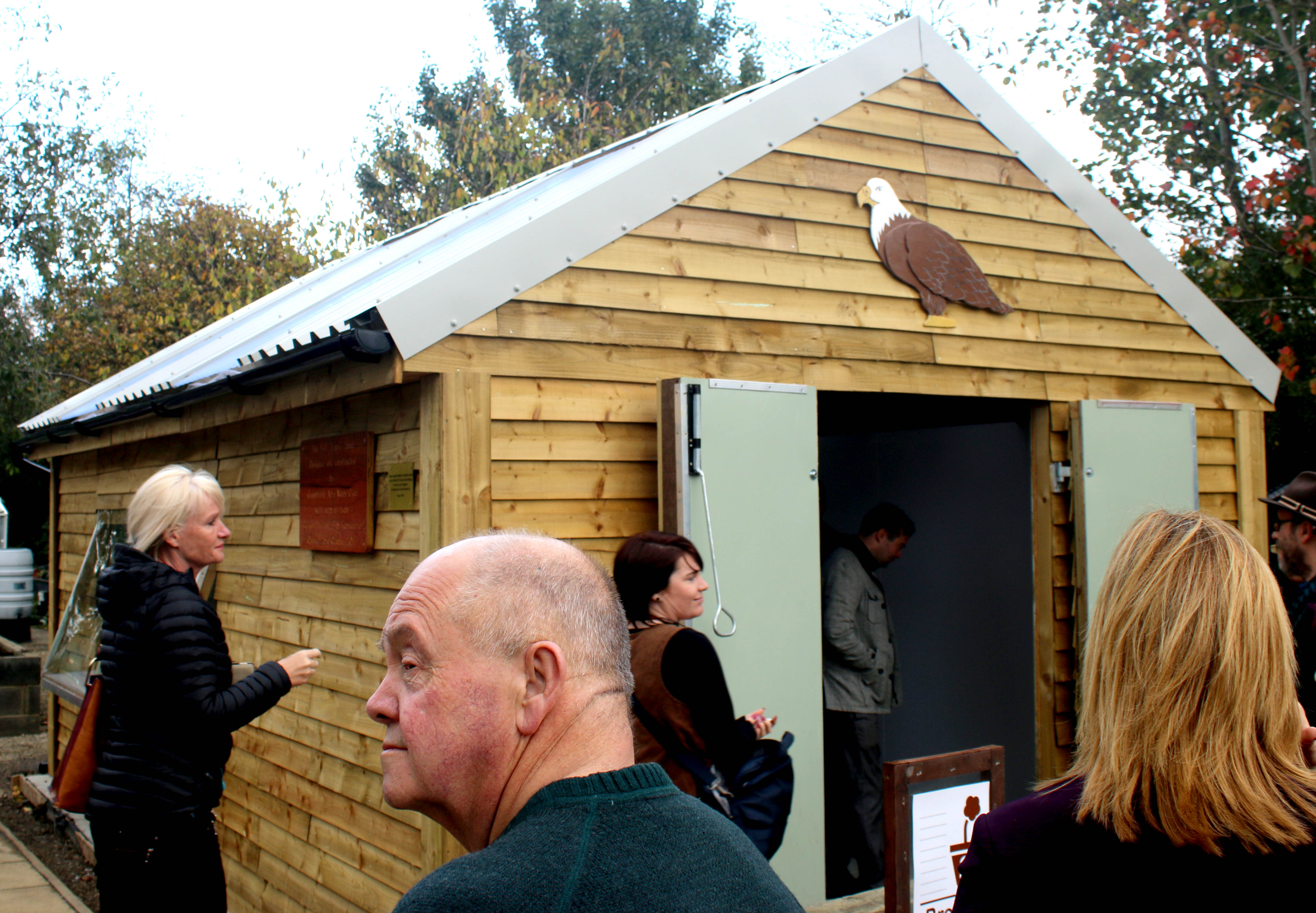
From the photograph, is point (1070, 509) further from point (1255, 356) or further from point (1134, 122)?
point (1134, 122)

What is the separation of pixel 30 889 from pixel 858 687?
4891 mm

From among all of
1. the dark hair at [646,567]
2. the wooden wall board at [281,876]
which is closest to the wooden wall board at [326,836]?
the wooden wall board at [281,876]

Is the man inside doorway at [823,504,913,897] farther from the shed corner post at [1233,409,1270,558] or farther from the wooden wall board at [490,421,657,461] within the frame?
the shed corner post at [1233,409,1270,558]

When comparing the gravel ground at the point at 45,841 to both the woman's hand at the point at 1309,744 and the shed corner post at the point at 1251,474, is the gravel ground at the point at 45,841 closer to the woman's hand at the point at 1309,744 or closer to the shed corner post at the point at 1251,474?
the woman's hand at the point at 1309,744

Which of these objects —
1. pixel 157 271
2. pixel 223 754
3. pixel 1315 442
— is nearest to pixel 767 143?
pixel 223 754

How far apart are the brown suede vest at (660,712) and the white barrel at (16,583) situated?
17460mm

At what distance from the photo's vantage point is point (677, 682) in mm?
3021

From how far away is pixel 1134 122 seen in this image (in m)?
12.6

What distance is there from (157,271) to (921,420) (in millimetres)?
18442

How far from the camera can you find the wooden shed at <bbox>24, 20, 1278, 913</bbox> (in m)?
3.93

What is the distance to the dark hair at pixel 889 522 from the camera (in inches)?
225

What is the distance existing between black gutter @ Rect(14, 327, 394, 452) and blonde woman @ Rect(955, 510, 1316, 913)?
2.57 metres

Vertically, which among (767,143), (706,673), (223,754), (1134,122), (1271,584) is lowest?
(223,754)

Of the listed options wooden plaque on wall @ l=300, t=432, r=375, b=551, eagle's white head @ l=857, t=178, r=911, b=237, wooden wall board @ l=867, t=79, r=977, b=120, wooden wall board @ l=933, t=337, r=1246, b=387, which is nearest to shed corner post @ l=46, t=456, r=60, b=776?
wooden plaque on wall @ l=300, t=432, r=375, b=551
